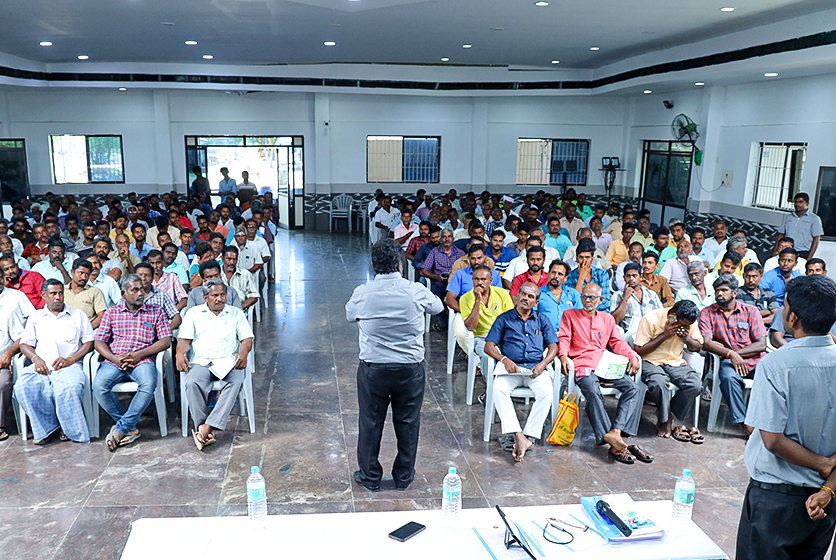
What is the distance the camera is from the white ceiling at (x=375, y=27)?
7230mm

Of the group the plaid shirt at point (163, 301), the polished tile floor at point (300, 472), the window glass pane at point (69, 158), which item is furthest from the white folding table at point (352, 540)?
the window glass pane at point (69, 158)

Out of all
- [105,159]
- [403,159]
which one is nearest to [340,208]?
[403,159]

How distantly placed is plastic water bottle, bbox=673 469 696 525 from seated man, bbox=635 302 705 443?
91.9 inches

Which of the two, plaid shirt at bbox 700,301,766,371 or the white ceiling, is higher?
the white ceiling

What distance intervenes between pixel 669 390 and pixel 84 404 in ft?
13.8

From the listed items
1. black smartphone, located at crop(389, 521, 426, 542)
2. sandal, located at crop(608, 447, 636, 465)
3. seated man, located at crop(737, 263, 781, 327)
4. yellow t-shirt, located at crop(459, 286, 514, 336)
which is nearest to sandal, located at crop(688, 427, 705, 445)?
sandal, located at crop(608, 447, 636, 465)

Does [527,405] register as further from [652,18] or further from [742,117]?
[742,117]

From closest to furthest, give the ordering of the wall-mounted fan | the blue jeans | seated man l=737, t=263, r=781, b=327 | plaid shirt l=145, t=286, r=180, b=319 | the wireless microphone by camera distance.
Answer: the wireless microphone
the blue jeans
plaid shirt l=145, t=286, r=180, b=319
seated man l=737, t=263, r=781, b=327
the wall-mounted fan

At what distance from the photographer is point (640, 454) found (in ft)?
15.3

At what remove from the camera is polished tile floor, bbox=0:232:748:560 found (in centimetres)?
387

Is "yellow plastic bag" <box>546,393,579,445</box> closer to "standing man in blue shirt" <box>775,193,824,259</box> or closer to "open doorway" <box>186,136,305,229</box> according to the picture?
"standing man in blue shirt" <box>775,193,824,259</box>

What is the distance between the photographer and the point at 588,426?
522 centimetres

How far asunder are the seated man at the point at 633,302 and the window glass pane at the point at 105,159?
12.9m

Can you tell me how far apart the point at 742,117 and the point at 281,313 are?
319 inches
